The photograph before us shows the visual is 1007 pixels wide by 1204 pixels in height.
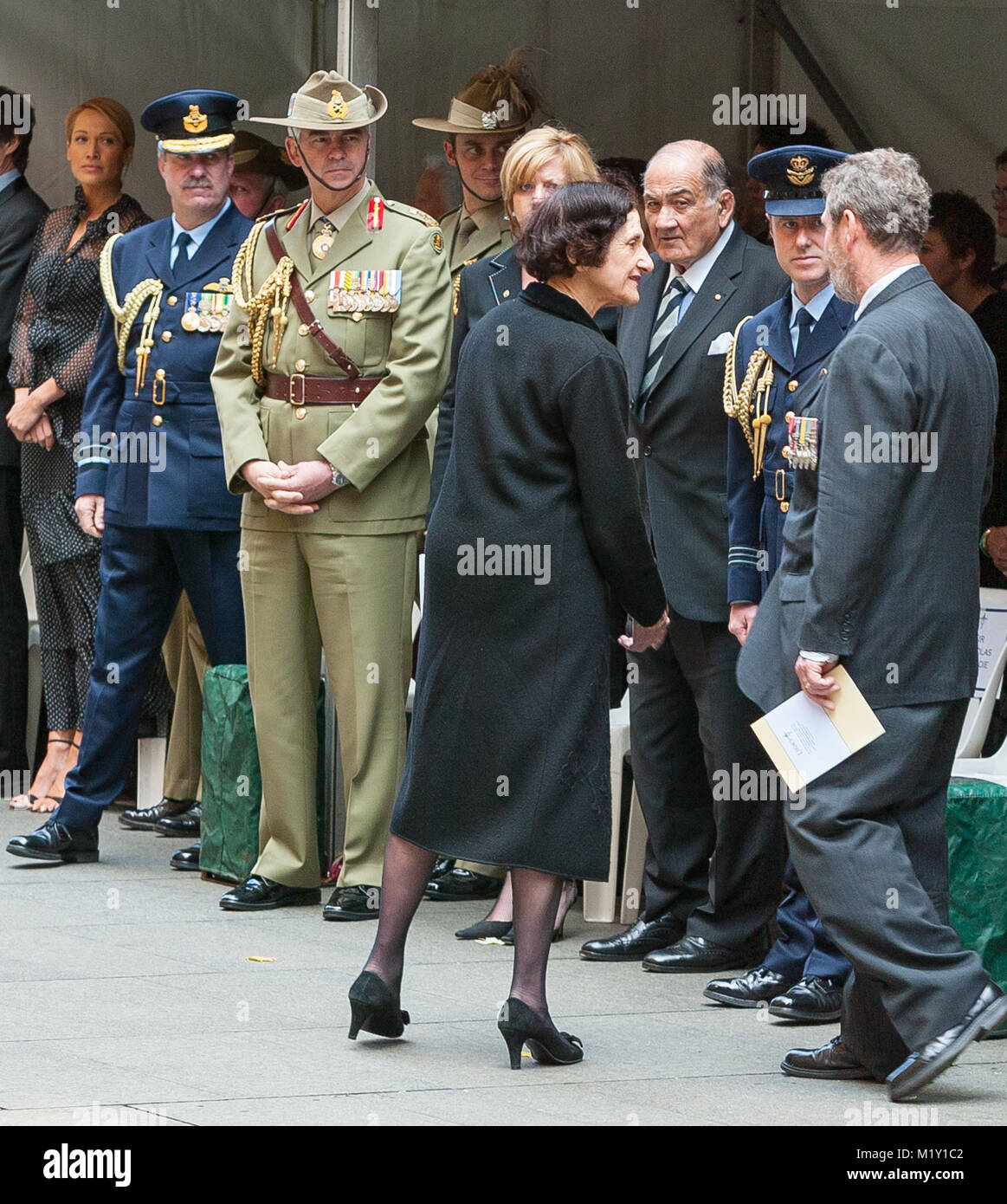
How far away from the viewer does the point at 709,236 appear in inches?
214

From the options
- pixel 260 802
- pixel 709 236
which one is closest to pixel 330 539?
pixel 260 802

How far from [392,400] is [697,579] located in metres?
1.01

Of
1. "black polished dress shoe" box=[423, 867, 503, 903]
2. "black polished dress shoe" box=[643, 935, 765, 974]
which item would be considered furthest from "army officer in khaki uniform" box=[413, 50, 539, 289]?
"black polished dress shoe" box=[643, 935, 765, 974]

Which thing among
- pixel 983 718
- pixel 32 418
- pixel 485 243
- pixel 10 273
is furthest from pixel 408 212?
pixel 10 273

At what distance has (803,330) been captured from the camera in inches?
198

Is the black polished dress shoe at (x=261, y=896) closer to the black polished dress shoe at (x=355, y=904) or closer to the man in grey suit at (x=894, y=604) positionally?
the black polished dress shoe at (x=355, y=904)

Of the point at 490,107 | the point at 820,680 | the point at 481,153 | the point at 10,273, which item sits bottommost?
the point at 820,680

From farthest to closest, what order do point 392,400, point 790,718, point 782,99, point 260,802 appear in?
1. point 782,99
2. point 260,802
3. point 392,400
4. point 790,718

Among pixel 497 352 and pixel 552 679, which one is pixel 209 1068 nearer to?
pixel 552 679

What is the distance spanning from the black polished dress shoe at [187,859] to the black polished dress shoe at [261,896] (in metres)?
0.60

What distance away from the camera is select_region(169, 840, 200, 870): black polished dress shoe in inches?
267

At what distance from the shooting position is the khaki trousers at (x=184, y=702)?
7254 millimetres

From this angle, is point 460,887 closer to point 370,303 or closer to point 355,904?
point 355,904

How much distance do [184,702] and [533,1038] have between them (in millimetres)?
3193
